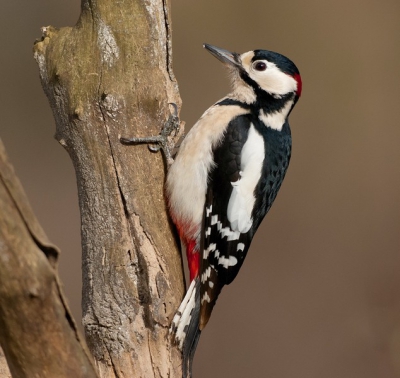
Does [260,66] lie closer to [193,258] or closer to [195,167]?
[195,167]

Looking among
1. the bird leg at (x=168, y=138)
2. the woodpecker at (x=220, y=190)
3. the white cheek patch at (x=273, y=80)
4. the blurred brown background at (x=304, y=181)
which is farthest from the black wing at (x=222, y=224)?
the blurred brown background at (x=304, y=181)

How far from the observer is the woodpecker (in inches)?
122

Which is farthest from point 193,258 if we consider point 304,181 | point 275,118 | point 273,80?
point 304,181

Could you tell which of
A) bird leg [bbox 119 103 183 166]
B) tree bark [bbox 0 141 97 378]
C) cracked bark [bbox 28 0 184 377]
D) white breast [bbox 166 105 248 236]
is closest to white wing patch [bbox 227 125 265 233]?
white breast [bbox 166 105 248 236]

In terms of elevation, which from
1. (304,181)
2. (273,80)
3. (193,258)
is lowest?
(304,181)

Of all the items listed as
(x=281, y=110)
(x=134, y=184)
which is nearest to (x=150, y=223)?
(x=134, y=184)

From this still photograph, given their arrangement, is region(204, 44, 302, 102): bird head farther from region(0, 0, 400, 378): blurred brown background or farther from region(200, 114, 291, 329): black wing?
region(0, 0, 400, 378): blurred brown background

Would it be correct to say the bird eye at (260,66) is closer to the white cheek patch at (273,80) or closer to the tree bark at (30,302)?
the white cheek patch at (273,80)

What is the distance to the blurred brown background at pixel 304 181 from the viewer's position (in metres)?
5.08

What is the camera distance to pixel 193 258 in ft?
10.6

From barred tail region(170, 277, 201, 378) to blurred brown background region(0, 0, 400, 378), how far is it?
200cm

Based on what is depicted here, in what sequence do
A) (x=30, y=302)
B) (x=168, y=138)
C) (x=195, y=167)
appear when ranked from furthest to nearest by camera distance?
(x=195, y=167) < (x=168, y=138) < (x=30, y=302)

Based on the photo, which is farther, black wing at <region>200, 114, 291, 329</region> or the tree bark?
black wing at <region>200, 114, 291, 329</region>

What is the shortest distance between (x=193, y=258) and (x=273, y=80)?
0.97m
